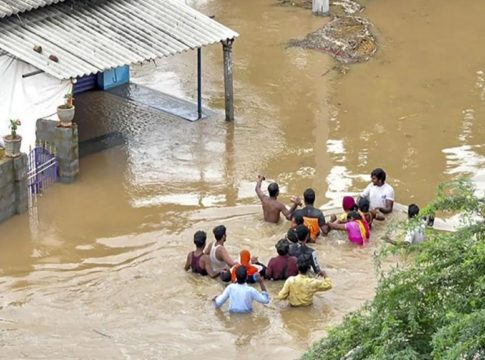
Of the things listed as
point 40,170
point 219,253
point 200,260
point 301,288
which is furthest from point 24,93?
point 301,288

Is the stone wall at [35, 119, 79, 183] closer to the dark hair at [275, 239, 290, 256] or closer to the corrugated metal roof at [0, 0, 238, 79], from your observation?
the corrugated metal roof at [0, 0, 238, 79]

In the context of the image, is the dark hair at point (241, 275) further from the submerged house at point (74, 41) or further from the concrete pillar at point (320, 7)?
the concrete pillar at point (320, 7)

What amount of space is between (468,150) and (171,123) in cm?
542

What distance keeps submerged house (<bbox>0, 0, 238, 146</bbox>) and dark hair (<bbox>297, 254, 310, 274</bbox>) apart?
537 centimetres

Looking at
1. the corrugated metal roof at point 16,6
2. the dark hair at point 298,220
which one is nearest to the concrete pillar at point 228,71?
the corrugated metal roof at point 16,6

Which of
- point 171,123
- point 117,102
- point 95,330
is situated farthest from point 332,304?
point 117,102

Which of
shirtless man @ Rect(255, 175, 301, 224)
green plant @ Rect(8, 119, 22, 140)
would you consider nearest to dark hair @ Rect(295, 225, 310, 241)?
shirtless man @ Rect(255, 175, 301, 224)

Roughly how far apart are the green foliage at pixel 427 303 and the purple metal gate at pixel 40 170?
879 centimetres

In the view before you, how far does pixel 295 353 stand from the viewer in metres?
12.1

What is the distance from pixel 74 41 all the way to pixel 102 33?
729 mm

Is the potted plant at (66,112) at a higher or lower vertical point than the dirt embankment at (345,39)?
higher

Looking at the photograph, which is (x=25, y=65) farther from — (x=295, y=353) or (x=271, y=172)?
(x=295, y=353)

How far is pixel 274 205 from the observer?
50.4ft

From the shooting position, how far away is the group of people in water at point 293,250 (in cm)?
1284
